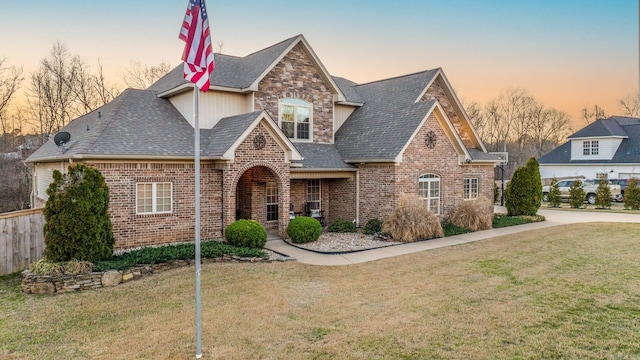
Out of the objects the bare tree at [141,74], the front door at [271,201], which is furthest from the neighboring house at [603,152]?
the bare tree at [141,74]

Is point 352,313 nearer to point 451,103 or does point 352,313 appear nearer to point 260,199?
point 260,199

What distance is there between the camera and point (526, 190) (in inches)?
861

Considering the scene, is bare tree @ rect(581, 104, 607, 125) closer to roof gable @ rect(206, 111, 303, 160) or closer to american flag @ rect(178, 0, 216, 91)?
roof gable @ rect(206, 111, 303, 160)

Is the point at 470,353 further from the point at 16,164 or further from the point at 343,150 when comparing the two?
the point at 16,164

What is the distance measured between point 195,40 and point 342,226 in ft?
39.6

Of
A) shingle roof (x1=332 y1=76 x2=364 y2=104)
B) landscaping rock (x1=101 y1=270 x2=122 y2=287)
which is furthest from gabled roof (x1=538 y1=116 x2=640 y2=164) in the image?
landscaping rock (x1=101 y1=270 x2=122 y2=287)

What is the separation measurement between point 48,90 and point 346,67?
2410cm

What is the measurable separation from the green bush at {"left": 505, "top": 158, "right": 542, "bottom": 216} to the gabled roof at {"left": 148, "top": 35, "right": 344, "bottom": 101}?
10.7m

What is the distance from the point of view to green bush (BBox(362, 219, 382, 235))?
55.2 feet

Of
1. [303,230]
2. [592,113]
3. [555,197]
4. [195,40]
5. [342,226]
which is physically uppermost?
[592,113]

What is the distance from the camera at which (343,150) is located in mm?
18734

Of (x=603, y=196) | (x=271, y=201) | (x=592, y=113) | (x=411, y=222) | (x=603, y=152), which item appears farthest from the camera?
(x=592, y=113)

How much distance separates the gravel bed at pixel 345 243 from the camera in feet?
46.6

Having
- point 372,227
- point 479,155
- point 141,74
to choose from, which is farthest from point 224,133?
point 141,74
